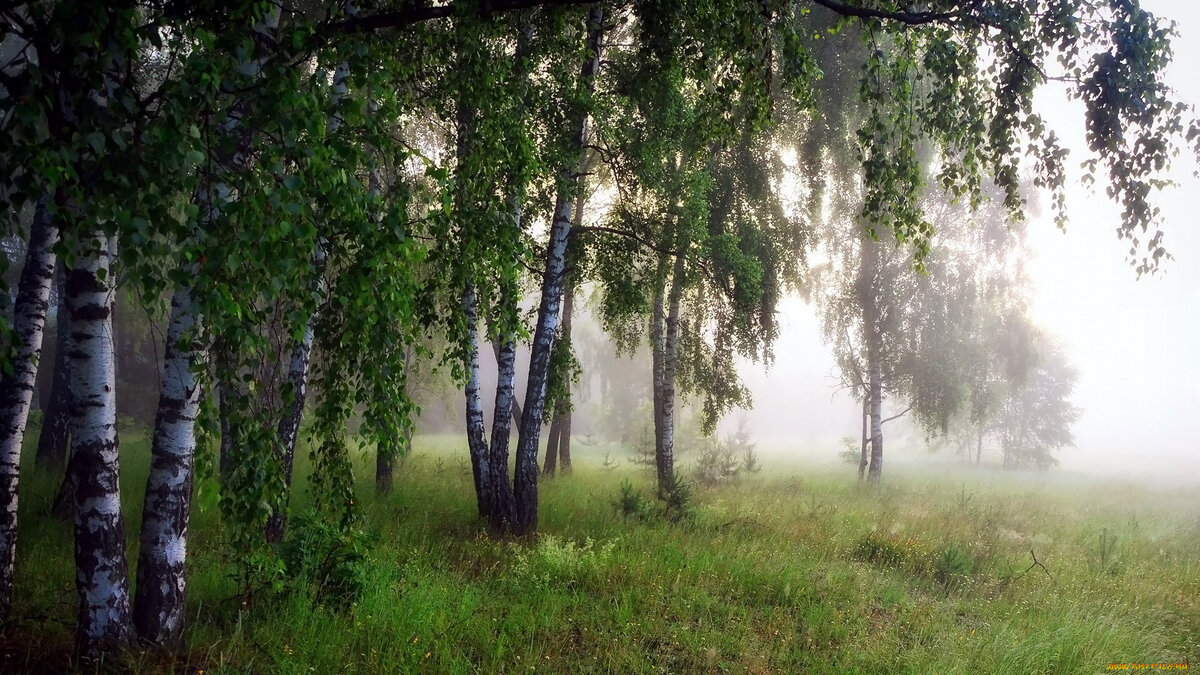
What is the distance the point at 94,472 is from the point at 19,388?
1.75 meters

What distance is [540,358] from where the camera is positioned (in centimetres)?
810

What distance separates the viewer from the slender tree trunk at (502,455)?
7988mm

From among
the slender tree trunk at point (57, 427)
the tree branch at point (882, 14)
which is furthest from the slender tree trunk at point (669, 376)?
the slender tree trunk at point (57, 427)

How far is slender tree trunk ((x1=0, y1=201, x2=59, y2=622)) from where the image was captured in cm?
410

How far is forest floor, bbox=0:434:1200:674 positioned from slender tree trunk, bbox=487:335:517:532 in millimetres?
380

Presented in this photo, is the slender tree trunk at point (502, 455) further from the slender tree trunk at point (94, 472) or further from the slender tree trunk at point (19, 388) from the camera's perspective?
the slender tree trunk at point (94, 472)

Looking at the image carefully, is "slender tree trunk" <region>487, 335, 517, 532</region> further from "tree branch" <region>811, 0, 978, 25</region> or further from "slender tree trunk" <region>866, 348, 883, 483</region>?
"slender tree trunk" <region>866, 348, 883, 483</region>

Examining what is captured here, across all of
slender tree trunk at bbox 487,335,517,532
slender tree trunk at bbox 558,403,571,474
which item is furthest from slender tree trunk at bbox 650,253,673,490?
slender tree trunk at bbox 487,335,517,532

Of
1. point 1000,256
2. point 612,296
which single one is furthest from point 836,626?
point 1000,256

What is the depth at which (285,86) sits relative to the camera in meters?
2.18

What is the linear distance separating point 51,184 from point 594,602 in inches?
189

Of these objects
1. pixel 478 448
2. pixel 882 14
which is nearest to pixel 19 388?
pixel 478 448

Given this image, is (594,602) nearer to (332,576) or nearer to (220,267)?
(332,576)

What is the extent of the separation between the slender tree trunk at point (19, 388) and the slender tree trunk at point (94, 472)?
479 mm
